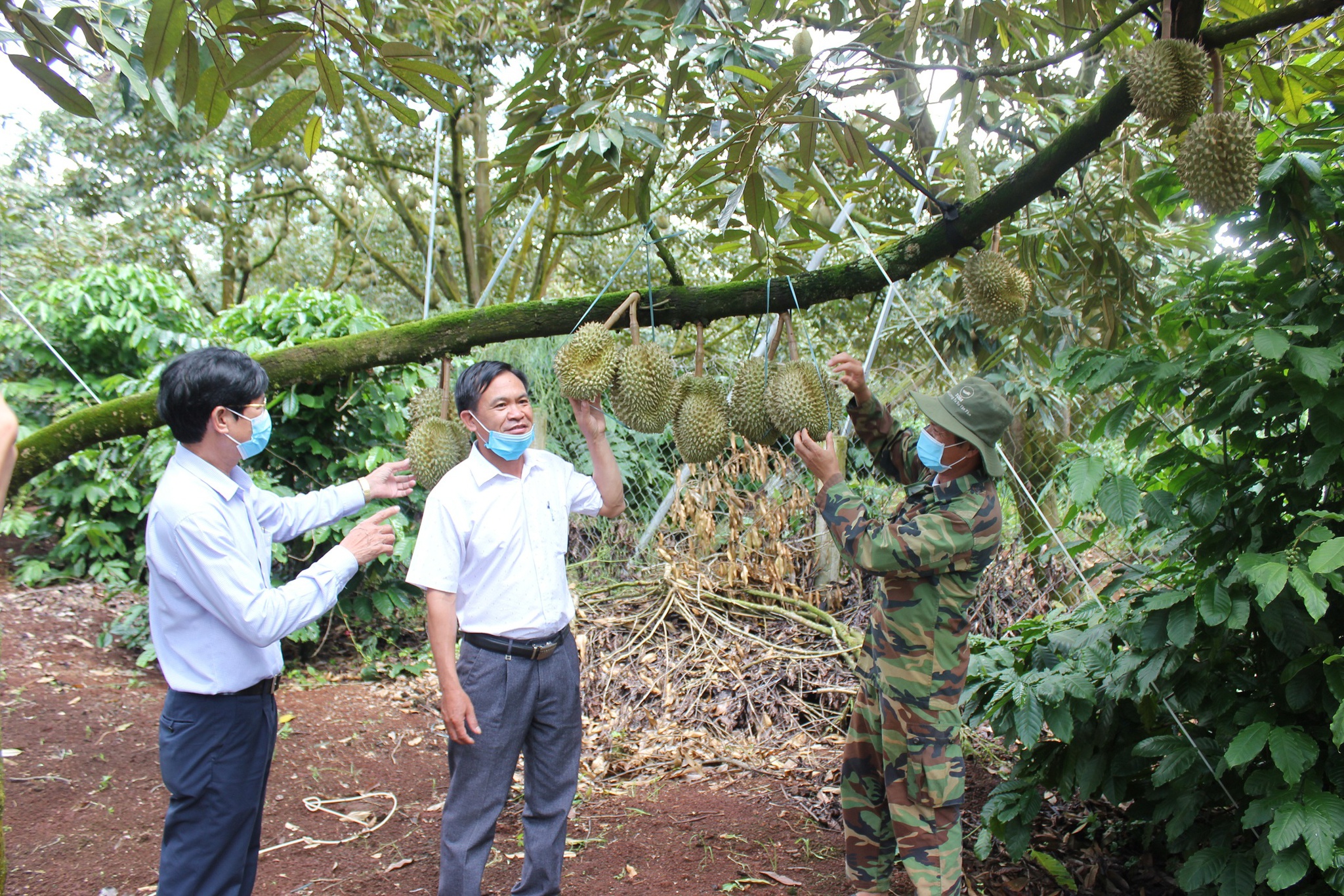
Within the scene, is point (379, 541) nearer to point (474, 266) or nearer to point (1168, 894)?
point (1168, 894)

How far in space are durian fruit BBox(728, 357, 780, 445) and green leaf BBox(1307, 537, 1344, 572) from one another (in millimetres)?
1193

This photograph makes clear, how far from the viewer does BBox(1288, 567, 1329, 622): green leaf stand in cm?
178

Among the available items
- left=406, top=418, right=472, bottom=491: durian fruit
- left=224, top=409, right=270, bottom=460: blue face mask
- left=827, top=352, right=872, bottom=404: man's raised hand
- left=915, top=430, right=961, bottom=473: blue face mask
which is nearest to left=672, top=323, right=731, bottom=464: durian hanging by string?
left=827, top=352, right=872, bottom=404: man's raised hand

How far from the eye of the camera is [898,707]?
8.37 ft

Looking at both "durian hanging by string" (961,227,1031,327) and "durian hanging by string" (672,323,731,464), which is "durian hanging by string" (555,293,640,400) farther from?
"durian hanging by string" (961,227,1031,327)

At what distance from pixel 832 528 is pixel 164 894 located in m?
1.95

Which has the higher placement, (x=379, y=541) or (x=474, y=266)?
(x=474, y=266)

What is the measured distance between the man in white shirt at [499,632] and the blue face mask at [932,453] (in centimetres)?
99

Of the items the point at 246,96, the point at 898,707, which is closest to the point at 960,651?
the point at 898,707

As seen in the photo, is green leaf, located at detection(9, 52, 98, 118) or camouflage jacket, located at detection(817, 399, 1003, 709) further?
camouflage jacket, located at detection(817, 399, 1003, 709)

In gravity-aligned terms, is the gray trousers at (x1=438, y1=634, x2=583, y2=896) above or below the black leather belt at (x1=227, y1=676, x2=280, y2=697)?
below

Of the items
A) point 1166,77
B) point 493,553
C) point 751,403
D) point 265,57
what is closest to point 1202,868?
point 751,403

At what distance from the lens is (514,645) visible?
2367 millimetres

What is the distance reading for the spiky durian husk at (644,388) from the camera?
6.64 ft
